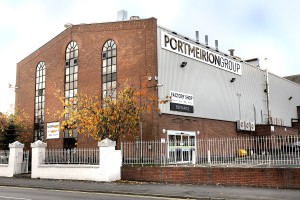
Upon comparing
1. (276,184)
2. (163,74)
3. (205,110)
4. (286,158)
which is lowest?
(276,184)

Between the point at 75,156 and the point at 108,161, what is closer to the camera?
the point at 108,161

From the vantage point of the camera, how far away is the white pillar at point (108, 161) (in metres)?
19.7

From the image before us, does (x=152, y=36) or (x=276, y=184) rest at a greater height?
(x=152, y=36)

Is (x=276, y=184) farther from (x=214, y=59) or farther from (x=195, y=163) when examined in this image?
(x=214, y=59)

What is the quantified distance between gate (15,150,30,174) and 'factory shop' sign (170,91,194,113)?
12.3m

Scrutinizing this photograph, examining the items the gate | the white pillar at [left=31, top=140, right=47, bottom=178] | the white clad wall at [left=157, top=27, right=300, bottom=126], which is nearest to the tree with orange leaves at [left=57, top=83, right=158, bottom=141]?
the white clad wall at [left=157, top=27, right=300, bottom=126]

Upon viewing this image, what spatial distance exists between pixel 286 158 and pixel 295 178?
1.50 metres

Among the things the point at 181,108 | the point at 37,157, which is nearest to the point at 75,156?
the point at 37,157

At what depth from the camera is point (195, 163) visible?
19.4m

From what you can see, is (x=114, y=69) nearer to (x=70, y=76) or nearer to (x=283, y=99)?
(x=70, y=76)

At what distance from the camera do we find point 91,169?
2042 centimetres

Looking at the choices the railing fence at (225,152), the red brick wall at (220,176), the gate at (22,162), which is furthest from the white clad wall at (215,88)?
the gate at (22,162)

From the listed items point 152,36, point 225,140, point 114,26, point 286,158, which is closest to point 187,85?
point 152,36

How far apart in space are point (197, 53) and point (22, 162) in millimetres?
18732
